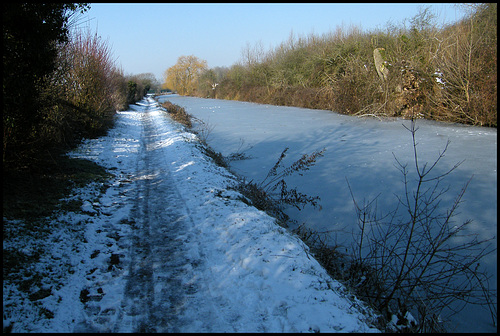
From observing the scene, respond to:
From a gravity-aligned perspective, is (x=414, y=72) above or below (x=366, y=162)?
above

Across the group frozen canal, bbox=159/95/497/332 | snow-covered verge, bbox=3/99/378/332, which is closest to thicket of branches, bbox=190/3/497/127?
frozen canal, bbox=159/95/497/332

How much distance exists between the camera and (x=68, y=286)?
3094 millimetres

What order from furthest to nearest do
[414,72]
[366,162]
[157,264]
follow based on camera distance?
[414,72]
[366,162]
[157,264]

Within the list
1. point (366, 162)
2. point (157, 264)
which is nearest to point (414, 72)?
point (366, 162)

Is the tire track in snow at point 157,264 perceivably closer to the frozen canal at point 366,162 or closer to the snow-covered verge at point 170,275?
the snow-covered verge at point 170,275

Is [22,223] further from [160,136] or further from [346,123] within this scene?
[346,123]

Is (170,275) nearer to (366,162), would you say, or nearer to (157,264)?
(157,264)

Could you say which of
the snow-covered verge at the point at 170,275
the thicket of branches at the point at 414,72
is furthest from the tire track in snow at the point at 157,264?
the thicket of branches at the point at 414,72

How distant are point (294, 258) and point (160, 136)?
32.3 ft

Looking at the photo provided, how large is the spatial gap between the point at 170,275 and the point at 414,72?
681 inches

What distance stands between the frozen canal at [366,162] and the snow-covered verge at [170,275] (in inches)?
55.9

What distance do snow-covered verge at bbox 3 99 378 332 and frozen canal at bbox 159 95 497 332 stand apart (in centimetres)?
142

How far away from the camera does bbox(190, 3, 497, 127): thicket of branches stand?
13195 mm

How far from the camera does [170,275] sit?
338 cm
